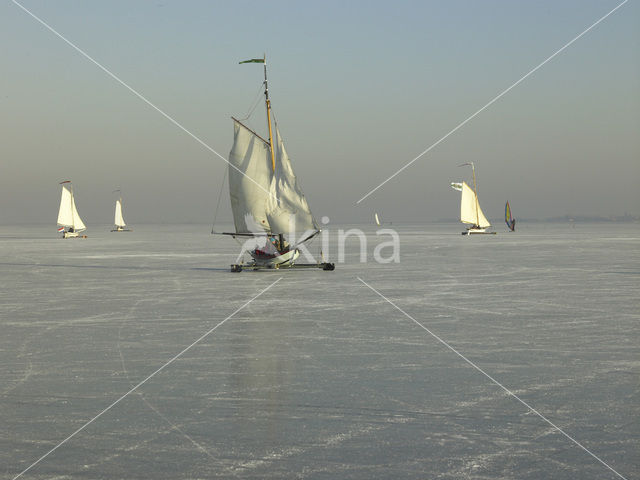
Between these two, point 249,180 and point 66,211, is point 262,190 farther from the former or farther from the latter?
point 66,211

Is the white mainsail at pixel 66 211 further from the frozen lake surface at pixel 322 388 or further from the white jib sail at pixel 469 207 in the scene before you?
the frozen lake surface at pixel 322 388

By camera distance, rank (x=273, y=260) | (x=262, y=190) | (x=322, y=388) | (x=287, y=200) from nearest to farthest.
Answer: (x=322, y=388) → (x=287, y=200) → (x=273, y=260) → (x=262, y=190)

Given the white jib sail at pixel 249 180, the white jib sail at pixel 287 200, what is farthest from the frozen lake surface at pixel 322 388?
the white jib sail at pixel 249 180

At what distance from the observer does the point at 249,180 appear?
40.9 m

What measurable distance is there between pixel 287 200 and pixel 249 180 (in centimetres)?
353

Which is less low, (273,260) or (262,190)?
(262,190)

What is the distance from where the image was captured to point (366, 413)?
371 inches

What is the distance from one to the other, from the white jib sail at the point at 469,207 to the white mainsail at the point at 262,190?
81.0 metres

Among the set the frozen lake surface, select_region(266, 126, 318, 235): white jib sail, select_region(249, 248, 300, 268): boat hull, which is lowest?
the frozen lake surface

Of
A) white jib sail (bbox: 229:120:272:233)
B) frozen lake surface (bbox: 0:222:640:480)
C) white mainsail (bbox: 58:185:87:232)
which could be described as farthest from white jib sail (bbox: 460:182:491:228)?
frozen lake surface (bbox: 0:222:640:480)

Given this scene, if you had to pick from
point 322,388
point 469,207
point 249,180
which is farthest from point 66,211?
point 322,388

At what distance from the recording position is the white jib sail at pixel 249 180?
133 feet

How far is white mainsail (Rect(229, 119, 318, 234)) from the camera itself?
127ft

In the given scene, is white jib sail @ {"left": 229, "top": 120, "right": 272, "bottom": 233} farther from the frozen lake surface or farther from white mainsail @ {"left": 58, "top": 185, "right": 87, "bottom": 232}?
white mainsail @ {"left": 58, "top": 185, "right": 87, "bottom": 232}
